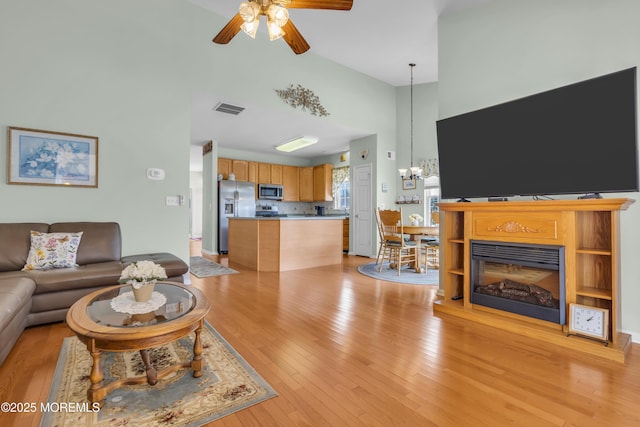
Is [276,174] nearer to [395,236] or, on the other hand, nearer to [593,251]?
[395,236]

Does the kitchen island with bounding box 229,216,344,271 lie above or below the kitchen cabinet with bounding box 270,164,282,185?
below

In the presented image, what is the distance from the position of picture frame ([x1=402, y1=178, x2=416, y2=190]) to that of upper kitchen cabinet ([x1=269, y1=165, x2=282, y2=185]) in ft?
11.5

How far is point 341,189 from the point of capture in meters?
8.23

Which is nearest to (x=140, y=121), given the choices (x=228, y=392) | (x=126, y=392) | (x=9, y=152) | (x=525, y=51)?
(x=9, y=152)

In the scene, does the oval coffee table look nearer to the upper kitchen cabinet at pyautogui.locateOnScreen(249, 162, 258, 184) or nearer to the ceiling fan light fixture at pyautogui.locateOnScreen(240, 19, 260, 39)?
the ceiling fan light fixture at pyautogui.locateOnScreen(240, 19, 260, 39)

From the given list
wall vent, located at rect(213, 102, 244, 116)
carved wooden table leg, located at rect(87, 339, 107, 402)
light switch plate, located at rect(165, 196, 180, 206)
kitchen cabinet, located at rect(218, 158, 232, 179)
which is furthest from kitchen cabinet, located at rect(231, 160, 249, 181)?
carved wooden table leg, located at rect(87, 339, 107, 402)

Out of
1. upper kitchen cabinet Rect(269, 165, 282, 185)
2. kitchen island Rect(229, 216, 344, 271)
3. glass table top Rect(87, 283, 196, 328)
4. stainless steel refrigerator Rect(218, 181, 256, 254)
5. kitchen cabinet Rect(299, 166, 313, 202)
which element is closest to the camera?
glass table top Rect(87, 283, 196, 328)

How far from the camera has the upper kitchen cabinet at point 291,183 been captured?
8.48 meters

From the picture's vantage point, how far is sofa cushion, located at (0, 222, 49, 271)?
2.70 m

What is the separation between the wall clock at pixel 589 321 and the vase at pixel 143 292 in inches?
118

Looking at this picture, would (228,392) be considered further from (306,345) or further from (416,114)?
(416,114)

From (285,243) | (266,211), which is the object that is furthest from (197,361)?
(266,211)

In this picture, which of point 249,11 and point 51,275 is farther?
point 51,275

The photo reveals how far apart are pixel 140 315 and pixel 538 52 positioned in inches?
153
